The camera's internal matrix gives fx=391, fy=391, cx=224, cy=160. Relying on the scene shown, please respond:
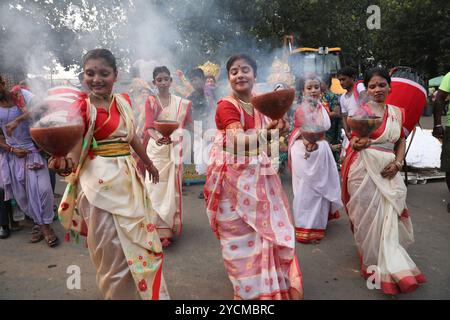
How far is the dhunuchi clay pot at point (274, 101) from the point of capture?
2.34 m

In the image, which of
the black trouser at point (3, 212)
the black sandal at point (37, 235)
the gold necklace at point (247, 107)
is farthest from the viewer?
the black trouser at point (3, 212)

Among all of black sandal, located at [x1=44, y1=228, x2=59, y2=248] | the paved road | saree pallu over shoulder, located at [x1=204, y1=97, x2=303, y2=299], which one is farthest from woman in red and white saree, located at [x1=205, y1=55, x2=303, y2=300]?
black sandal, located at [x1=44, y1=228, x2=59, y2=248]

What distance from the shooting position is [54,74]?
493cm

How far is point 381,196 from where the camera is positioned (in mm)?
3043

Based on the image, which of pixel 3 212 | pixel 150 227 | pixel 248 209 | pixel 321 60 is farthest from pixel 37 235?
pixel 321 60

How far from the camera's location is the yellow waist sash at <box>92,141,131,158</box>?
246 centimetres

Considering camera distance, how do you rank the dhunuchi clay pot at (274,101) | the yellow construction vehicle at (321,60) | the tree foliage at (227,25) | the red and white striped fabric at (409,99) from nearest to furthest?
the dhunuchi clay pot at (274,101), the red and white striped fabric at (409,99), the tree foliage at (227,25), the yellow construction vehicle at (321,60)

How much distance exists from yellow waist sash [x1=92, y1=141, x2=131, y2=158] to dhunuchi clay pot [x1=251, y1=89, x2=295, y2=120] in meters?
0.89

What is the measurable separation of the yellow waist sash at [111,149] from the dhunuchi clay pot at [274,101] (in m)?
0.89

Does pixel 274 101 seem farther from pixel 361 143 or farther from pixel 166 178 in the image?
pixel 166 178

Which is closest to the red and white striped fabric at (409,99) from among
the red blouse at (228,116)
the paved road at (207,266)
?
the paved road at (207,266)

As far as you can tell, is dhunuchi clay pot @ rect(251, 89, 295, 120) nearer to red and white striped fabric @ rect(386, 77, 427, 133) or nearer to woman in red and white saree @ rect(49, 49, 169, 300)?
woman in red and white saree @ rect(49, 49, 169, 300)

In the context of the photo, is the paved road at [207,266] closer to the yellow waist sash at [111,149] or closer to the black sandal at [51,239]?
the black sandal at [51,239]
